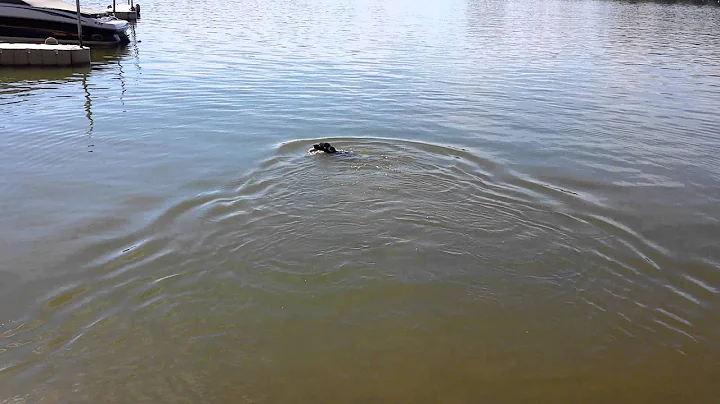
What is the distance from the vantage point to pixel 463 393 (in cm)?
420

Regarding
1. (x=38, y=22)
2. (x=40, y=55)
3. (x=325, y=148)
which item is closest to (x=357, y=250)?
(x=325, y=148)

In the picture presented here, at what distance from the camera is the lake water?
4.39 metres

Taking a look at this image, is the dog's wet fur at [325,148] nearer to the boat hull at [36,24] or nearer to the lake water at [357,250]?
the lake water at [357,250]

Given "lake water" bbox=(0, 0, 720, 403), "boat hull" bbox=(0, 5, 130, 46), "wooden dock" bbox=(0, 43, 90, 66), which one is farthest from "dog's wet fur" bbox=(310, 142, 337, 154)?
"boat hull" bbox=(0, 5, 130, 46)

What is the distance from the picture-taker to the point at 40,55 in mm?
17766

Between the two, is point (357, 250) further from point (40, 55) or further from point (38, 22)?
point (38, 22)

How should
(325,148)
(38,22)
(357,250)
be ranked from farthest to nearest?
(38,22)
(325,148)
(357,250)

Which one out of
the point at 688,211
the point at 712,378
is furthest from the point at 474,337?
the point at 688,211

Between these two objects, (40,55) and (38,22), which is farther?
(38,22)

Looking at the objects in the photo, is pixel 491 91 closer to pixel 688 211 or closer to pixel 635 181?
pixel 635 181

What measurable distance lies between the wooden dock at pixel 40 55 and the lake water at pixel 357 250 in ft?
14.5

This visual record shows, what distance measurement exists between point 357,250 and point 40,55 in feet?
52.6

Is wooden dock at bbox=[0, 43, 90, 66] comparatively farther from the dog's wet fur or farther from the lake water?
the dog's wet fur

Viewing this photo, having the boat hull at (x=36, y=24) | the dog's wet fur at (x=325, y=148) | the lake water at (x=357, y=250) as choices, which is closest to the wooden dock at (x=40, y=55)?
the boat hull at (x=36, y=24)
